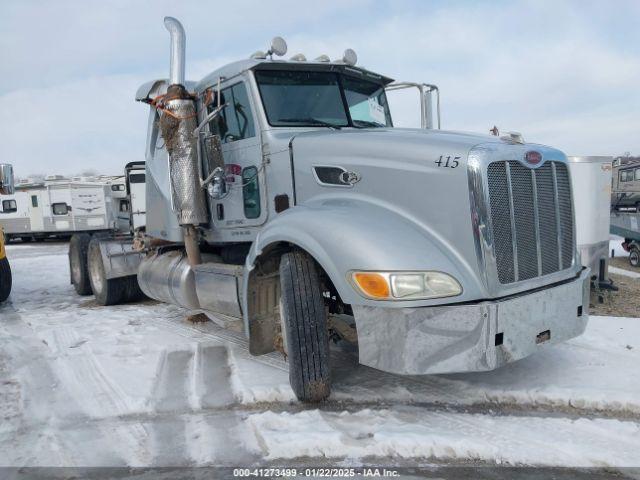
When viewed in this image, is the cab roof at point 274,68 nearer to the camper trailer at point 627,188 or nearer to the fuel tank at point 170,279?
the fuel tank at point 170,279

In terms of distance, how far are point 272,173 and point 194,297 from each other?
1.84 m

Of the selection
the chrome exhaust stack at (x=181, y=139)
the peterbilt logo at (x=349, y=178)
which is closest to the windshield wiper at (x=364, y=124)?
the peterbilt logo at (x=349, y=178)

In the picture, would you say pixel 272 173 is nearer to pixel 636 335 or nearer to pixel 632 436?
pixel 632 436

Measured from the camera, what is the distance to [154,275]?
6539mm

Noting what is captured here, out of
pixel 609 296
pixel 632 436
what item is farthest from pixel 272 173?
pixel 609 296

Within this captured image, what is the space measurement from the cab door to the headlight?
6.16 ft

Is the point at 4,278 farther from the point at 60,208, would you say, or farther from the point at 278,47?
the point at 60,208

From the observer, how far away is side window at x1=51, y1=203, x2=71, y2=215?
2106 centimetres

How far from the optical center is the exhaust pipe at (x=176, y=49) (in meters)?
5.48

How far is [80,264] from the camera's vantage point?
9.16 metres

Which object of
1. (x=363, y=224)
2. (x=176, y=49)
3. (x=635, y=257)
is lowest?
(x=635, y=257)

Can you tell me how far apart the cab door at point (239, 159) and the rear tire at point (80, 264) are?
→ 465cm

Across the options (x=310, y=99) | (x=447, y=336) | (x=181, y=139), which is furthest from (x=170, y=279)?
(x=447, y=336)

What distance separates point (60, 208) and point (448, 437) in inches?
830
